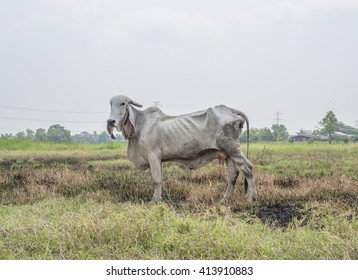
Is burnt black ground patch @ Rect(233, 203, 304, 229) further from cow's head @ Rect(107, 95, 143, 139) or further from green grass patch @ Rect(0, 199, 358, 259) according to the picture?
cow's head @ Rect(107, 95, 143, 139)

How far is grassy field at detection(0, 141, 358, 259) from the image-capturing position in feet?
12.7

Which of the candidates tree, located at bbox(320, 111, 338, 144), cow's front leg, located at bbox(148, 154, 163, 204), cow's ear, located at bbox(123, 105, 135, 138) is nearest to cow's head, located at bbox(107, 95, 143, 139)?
cow's ear, located at bbox(123, 105, 135, 138)

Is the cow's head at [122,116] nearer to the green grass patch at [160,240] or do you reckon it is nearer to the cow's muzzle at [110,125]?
the cow's muzzle at [110,125]

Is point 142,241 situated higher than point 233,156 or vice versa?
point 233,156

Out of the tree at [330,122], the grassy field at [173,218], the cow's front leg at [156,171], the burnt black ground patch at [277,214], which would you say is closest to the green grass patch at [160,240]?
the grassy field at [173,218]

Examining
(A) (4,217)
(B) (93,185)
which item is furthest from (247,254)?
(B) (93,185)

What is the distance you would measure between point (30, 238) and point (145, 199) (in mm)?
2583

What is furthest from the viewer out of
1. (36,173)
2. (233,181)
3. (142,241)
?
(36,173)

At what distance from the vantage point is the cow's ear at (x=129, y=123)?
6141 mm

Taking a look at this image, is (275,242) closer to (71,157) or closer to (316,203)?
(316,203)

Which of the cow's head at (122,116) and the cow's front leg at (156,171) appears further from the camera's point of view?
the cow's front leg at (156,171)

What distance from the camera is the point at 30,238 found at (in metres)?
4.18

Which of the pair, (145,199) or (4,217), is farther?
(145,199)
